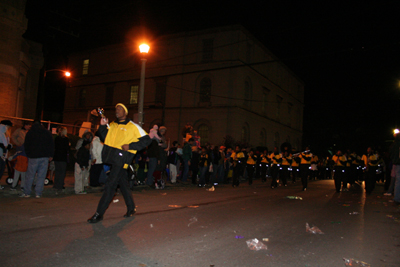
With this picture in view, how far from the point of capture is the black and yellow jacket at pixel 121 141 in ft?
19.3

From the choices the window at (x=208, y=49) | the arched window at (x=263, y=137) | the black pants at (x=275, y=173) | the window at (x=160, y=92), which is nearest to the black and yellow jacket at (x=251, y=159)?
the black pants at (x=275, y=173)

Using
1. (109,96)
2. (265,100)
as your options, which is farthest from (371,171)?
(109,96)

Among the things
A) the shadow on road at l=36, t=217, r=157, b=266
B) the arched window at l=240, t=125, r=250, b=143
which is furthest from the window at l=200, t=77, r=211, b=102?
the shadow on road at l=36, t=217, r=157, b=266

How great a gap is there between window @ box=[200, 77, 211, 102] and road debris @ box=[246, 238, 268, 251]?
103 ft

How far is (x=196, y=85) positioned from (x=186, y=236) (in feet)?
105

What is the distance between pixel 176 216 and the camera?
6785mm

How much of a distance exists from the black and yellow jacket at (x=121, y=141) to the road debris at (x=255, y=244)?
253cm

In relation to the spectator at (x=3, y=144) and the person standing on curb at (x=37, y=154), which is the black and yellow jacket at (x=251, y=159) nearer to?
the person standing on curb at (x=37, y=154)

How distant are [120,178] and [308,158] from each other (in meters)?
10.7

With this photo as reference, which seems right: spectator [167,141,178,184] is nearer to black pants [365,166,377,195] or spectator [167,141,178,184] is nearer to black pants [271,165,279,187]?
black pants [271,165,279,187]

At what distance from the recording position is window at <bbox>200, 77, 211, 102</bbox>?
36.1m

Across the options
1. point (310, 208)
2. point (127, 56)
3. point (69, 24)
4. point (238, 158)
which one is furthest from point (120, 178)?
point (127, 56)

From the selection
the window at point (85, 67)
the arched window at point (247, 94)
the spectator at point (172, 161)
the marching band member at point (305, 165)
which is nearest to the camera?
the spectator at point (172, 161)

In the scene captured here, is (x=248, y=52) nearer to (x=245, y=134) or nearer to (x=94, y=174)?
(x=245, y=134)
